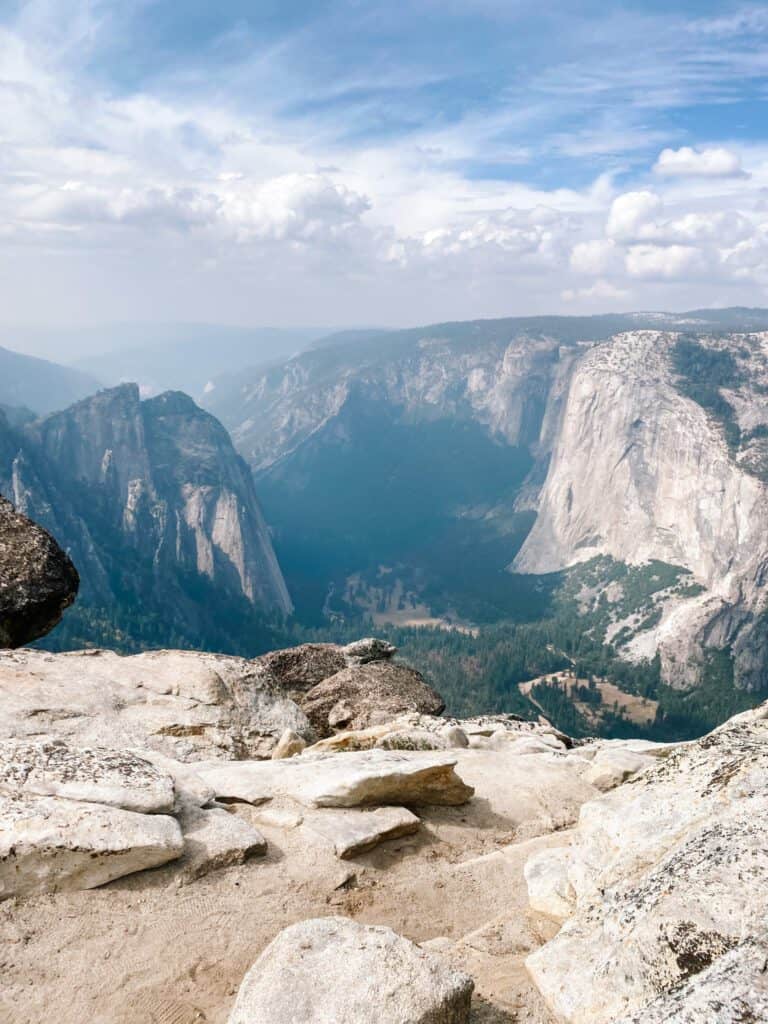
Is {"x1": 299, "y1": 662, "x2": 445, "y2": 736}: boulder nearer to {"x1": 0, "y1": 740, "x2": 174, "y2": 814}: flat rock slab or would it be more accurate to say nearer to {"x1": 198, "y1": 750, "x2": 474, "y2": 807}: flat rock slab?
{"x1": 198, "y1": 750, "x2": 474, "y2": 807}: flat rock slab

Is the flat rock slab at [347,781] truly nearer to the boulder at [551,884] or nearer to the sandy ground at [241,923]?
the sandy ground at [241,923]

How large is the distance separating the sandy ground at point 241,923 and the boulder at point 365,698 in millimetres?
10655

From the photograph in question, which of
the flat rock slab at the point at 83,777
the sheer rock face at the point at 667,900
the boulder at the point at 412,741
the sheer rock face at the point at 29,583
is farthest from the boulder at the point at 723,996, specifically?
the sheer rock face at the point at 29,583

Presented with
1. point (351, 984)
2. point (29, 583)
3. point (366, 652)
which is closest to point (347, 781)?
point (351, 984)

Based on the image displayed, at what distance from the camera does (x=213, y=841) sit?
35.3 ft

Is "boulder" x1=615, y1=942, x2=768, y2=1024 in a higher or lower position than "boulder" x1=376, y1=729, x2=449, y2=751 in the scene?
higher

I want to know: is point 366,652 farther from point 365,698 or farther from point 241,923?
point 241,923

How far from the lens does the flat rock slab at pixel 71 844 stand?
9.26 meters

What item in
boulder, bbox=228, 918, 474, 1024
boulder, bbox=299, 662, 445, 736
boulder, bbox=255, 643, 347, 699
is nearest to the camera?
boulder, bbox=228, 918, 474, 1024

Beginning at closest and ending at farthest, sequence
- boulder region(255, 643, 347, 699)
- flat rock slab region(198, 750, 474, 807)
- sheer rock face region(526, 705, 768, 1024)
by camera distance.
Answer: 1. sheer rock face region(526, 705, 768, 1024)
2. flat rock slab region(198, 750, 474, 807)
3. boulder region(255, 643, 347, 699)

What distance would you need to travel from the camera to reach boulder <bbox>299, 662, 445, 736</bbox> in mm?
23500

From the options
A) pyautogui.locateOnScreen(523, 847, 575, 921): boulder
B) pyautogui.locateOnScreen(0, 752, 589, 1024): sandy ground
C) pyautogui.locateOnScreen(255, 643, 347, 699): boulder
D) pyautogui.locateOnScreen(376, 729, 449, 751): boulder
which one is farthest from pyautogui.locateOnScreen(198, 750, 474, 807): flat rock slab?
pyautogui.locateOnScreen(255, 643, 347, 699): boulder

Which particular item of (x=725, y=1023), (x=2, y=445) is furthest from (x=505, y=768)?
(x=2, y=445)

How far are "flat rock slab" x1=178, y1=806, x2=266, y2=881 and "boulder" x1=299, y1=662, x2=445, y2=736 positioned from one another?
1133 centimetres
